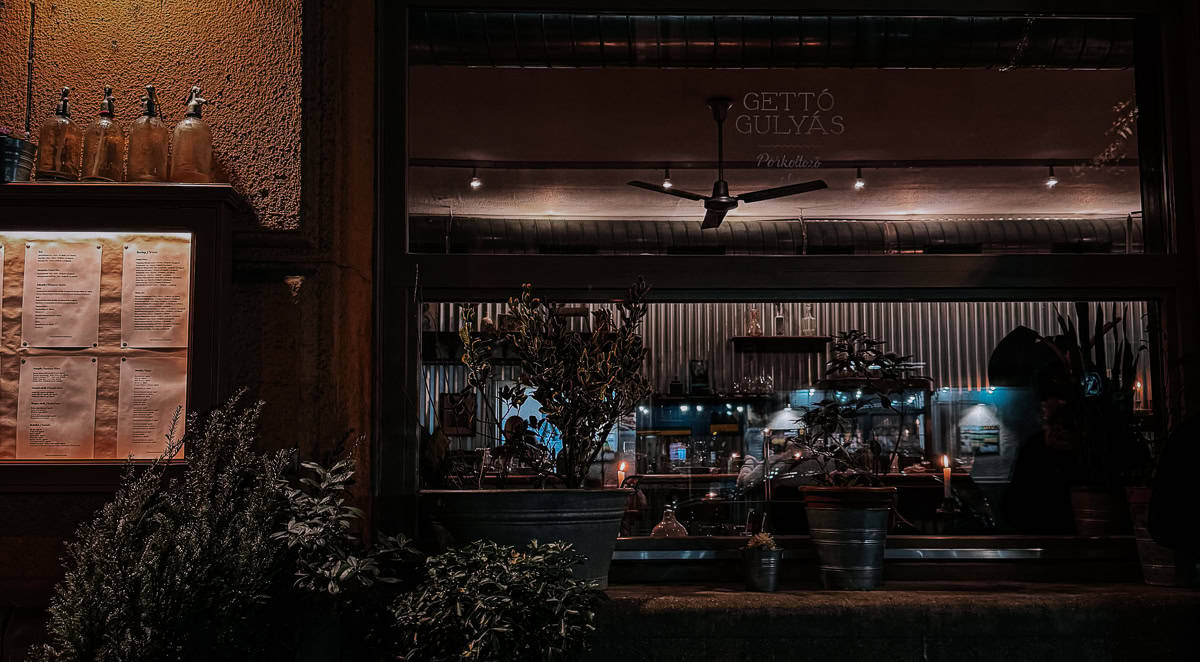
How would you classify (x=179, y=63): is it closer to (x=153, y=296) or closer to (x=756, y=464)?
(x=153, y=296)

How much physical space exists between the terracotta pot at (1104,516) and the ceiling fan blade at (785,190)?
1165mm

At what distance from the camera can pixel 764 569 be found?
2627 millimetres

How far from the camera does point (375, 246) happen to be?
2.81 m

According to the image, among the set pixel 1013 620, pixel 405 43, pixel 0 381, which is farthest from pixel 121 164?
pixel 1013 620

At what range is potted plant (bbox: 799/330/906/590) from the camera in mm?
2633

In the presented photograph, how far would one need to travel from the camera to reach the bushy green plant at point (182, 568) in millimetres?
1965

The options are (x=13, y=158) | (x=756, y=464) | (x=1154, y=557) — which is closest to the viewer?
(x=13, y=158)

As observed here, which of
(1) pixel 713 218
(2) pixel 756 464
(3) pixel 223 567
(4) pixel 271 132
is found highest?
(4) pixel 271 132

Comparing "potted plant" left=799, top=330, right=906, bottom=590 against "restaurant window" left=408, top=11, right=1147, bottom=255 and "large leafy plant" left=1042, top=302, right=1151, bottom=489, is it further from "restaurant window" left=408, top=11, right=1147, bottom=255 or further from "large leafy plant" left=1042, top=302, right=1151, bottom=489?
"large leafy plant" left=1042, top=302, right=1151, bottom=489

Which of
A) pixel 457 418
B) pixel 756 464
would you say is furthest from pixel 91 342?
pixel 756 464

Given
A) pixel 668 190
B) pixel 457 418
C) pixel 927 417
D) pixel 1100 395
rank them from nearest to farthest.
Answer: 1. pixel 457 418
2. pixel 1100 395
3. pixel 668 190
4. pixel 927 417

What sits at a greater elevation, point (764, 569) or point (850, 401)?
point (850, 401)

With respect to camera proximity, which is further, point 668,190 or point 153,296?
point 668,190

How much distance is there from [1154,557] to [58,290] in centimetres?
282
